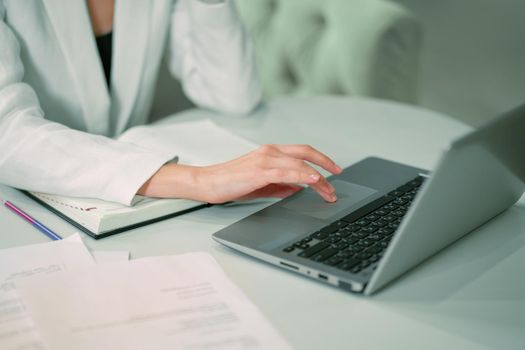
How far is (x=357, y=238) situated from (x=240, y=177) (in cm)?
17

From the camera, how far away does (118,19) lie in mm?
1214

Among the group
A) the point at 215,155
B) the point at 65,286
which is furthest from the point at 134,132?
the point at 65,286

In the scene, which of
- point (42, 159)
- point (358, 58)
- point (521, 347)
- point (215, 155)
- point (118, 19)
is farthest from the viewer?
point (358, 58)

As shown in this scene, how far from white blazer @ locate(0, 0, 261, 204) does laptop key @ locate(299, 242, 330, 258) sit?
9.6 inches

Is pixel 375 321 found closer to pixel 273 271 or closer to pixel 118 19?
pixel 273 271

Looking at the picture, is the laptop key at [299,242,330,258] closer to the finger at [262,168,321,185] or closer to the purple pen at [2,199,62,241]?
the finger at [262,168,321,185]

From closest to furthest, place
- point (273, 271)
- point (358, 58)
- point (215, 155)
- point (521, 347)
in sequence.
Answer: point (521, 347)
point (273, 271)
point (215, 155)
point (358, 58)

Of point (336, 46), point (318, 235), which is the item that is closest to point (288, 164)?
point (318, 235)

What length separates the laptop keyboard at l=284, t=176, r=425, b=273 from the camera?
0.72 meters

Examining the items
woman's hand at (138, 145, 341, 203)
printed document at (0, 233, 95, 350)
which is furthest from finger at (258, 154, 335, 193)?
printed document at (0, 233, 95, 350)

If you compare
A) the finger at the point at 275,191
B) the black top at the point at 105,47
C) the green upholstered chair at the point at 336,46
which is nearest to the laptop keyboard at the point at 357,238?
Result: the finger at the point at 275,191

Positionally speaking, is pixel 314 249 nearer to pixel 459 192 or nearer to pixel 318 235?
pixel 318 235

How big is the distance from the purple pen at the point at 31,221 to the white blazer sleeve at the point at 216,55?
51 cm

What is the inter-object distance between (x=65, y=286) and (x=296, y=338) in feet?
0.79
